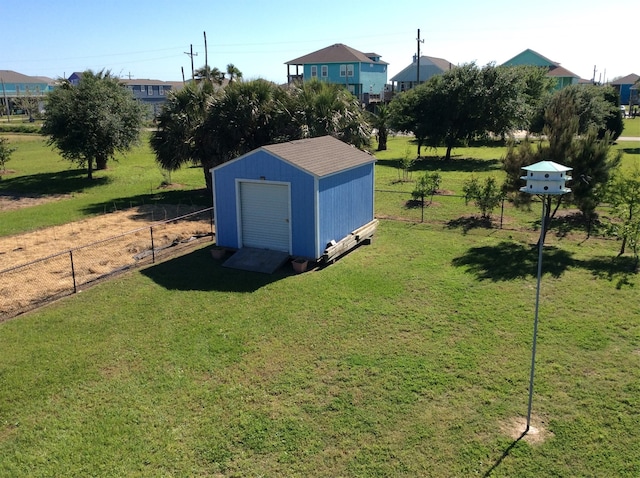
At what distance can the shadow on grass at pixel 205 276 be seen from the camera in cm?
1205

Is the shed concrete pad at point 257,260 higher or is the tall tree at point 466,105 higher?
the tall tree at point 466,105

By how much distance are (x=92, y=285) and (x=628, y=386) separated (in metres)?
11.2

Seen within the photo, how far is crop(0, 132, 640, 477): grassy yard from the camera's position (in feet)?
21.0

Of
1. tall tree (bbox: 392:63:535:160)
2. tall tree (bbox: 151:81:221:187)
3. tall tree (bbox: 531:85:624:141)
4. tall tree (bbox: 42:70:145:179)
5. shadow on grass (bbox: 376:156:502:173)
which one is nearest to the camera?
tall tree (bbox: 151:81:221:187)

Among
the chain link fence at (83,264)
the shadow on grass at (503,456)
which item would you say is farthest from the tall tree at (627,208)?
the chain link fence at (83,264)

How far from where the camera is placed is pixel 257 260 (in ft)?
44.1

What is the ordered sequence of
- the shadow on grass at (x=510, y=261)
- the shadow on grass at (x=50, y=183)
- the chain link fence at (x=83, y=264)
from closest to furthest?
the chain link fence at (x=83, y=264)
the shadow on grass at (x=510, y=261)
the shadow on grass at (x=50, y=183)

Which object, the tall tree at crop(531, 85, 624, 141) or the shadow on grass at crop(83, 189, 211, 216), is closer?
the shadow on grass at crop(83, 189, 211, 216)

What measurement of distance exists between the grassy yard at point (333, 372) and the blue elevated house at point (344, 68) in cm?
5665

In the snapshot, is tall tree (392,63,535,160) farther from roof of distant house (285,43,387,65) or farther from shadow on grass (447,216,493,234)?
roof of distant house (285,43,387,65)

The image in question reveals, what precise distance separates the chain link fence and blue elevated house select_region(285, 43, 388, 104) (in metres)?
52.1

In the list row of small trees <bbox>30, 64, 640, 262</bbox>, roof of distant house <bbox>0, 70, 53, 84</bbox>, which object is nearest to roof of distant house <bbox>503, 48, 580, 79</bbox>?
row of small trees <bbox>30, 64, 640, 262</bbox>

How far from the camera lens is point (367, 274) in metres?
12.7

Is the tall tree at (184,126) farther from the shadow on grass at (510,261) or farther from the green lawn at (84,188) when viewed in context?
the shadow on grass at (510,261)
